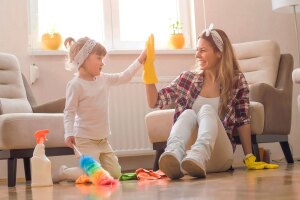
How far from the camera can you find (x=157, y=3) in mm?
4516

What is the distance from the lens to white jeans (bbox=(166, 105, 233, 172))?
84.3 inches

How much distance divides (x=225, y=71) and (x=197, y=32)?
1.78 meters

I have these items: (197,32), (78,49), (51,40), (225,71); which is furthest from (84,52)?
(197,32)

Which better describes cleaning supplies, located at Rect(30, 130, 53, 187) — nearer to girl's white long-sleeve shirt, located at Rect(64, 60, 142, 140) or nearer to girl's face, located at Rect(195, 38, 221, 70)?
girl's white long-sleeve shirt, located at Rect(64, 60, 142, 140)

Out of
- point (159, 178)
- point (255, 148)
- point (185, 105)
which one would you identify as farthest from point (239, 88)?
point (159, 178)

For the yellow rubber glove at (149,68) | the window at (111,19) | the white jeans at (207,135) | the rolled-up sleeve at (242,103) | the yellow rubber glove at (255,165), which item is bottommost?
the yellow rubber glove at (255,165)

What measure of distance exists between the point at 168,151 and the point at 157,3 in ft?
8.62

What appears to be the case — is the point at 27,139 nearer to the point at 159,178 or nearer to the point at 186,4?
the point at 159,178

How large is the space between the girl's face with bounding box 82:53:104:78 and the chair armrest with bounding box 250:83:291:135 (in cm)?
101

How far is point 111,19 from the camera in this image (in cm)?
433

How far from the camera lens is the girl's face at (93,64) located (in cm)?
274

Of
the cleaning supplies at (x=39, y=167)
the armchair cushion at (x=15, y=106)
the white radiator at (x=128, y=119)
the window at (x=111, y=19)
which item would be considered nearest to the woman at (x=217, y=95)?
the cleaning supplies at (x=39, y=167)

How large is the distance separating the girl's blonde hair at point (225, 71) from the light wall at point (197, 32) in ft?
5.01

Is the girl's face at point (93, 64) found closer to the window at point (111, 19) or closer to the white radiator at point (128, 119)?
the white radiator at point (128, 119)
